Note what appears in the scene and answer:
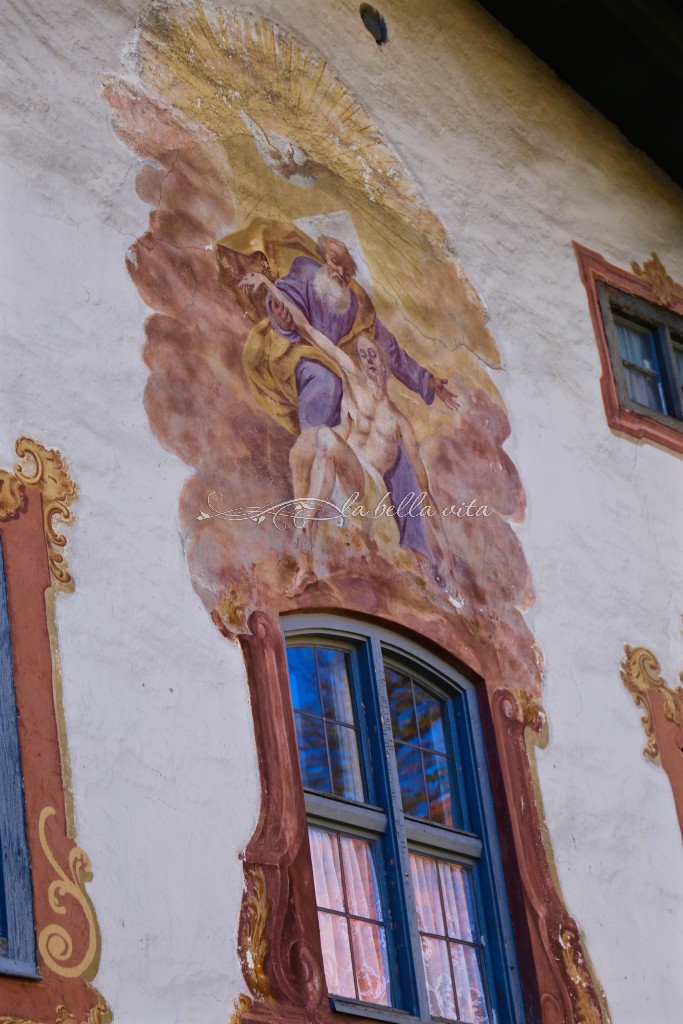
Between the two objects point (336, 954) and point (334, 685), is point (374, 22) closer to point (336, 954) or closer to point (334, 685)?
point (334, 685)

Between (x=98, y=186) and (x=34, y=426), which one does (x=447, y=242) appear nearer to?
(x=98, y=186)

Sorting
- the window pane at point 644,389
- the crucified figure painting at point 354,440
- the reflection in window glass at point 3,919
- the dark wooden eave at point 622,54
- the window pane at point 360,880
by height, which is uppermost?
the dark wooden eave at point 622,54

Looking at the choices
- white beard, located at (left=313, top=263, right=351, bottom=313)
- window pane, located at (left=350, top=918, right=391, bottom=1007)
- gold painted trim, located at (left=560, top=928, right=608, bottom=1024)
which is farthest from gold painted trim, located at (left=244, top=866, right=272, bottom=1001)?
white beard, located at (left=313, top=263, right=351, bottom=313)

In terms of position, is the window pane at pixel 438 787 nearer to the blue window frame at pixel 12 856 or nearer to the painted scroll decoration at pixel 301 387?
the painted scroll decoration at pixel 301 387

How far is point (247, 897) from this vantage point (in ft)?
22.8

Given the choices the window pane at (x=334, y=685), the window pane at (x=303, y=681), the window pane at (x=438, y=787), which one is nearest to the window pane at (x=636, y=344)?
the window pane at (x=438, y=787)

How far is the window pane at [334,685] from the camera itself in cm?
790

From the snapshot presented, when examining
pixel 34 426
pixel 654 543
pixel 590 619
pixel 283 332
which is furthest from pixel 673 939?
pixel 34 426

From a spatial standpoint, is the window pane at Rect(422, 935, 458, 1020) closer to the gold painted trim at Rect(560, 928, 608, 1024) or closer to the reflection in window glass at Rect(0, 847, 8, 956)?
the gold painted trim at Rect(560, 928, 608, 1024)

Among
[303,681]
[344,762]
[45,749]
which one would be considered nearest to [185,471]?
[303,681]

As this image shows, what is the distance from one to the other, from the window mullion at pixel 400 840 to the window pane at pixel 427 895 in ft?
0.25

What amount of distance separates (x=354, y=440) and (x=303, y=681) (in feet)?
3.82

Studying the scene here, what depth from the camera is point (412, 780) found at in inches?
319

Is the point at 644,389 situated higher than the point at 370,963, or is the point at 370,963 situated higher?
the point at 644,389
